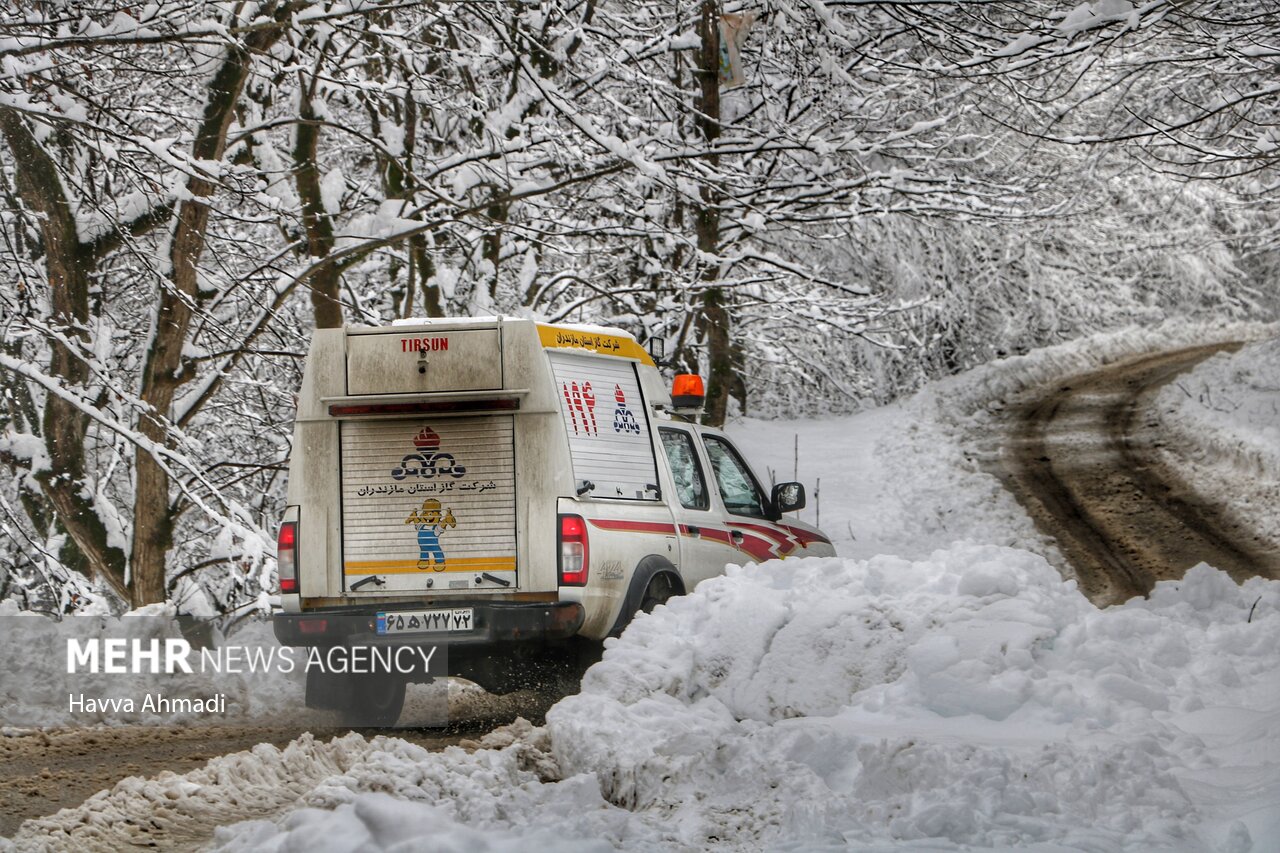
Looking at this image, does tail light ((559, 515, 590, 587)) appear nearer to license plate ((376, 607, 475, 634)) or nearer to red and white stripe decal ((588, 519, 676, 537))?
red and white stripe decal ((588, 519, 676, 537))

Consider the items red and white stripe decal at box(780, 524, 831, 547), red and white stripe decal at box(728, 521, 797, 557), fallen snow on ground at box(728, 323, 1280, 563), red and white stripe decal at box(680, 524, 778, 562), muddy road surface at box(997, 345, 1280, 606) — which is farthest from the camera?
fallen snow on ground at box(728, 323, 1280, 563)

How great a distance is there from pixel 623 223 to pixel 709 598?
9.28 meters

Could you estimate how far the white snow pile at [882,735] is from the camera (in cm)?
500

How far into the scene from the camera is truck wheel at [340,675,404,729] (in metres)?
8.78

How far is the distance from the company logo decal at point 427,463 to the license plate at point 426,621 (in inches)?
31.9

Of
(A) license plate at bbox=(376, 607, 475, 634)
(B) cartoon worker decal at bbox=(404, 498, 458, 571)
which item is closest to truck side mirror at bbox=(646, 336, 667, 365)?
(B) cartoon worker decal at bbox=(404, 498, 458, 571)

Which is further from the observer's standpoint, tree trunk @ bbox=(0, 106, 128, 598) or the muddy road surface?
the muddy road surface

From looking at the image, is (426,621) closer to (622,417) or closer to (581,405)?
(581,405)

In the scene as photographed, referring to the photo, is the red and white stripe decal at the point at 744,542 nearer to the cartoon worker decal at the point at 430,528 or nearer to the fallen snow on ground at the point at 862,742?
the fallen snow on ground at the point at 862,742

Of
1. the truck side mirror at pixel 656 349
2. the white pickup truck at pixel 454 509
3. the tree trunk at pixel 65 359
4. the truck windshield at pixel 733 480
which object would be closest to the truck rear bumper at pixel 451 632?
the white pickup truck at pixel 454 509

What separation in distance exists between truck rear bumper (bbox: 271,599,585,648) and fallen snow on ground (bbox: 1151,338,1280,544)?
10.5m

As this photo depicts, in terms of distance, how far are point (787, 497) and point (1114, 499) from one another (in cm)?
1019

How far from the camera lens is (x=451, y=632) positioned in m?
8.13

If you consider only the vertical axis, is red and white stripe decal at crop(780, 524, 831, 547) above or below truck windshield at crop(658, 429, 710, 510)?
below
